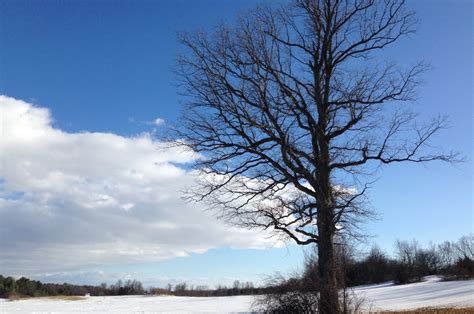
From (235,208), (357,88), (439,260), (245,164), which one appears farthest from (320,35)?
(439,260)

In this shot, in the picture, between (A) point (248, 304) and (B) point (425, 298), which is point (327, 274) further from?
(B) point (425, 298)

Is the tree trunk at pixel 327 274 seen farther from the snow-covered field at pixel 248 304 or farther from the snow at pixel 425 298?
the snow-covered field at pixel 248 304

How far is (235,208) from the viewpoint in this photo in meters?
16.1

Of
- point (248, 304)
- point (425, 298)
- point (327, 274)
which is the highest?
point (327, 274)

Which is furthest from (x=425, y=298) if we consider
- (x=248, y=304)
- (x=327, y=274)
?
(x=327, y=274)

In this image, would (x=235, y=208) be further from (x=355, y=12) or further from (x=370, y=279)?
(x=370, y=279)

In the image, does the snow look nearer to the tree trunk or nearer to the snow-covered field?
the snow-covered field

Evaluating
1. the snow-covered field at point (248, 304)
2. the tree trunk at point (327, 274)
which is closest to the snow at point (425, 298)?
the snow-covered field at point (248, 304)

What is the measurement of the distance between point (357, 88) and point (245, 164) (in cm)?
461

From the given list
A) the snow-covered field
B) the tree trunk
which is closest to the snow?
the snow-covered field

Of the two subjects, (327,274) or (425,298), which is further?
(425,298)

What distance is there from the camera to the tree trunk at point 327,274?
516 inches

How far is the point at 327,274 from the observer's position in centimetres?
1357

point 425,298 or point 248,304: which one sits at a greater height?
point 248,304
